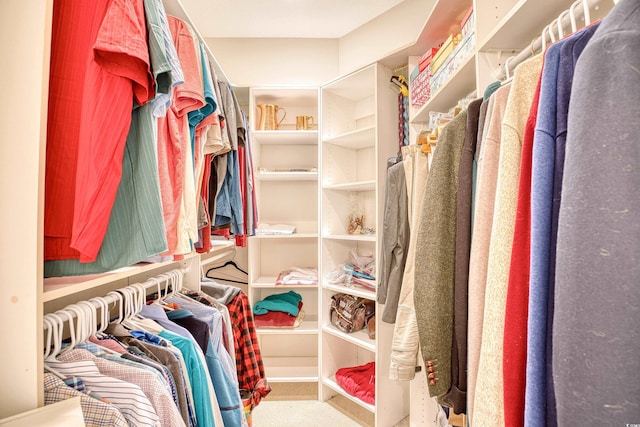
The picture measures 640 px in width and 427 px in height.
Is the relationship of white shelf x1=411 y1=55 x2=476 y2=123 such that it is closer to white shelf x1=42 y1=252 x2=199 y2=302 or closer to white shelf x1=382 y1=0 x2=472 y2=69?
white shelf x1=382 y1=0 x2=472 y2=69

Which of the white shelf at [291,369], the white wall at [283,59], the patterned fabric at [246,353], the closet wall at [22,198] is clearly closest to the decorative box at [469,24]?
the closet wall at [22,198]

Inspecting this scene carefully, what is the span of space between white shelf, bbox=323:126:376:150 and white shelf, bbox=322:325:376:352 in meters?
1.31

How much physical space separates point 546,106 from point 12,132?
0.83 meters

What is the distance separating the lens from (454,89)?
4.37ft

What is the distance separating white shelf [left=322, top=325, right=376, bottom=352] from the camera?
1.96 meters

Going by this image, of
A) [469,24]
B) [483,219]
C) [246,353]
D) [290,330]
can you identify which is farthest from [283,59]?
[483,219]

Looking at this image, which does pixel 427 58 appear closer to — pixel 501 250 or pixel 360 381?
pixel 501 250

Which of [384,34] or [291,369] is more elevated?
[384,34]

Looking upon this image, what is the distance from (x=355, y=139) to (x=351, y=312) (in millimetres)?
1181

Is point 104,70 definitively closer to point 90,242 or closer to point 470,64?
point 90,242

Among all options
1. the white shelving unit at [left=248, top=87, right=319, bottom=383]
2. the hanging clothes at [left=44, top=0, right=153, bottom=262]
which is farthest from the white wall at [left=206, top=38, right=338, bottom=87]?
the hanging clothes at [left=44, top=0, right=153, bottom=262]

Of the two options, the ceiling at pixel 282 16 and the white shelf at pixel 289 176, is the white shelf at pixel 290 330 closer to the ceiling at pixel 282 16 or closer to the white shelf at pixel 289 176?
the white shelf at pixel 289 176

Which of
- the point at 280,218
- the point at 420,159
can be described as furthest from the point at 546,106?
the point at 280,218

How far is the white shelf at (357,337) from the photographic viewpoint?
77.2 inches
